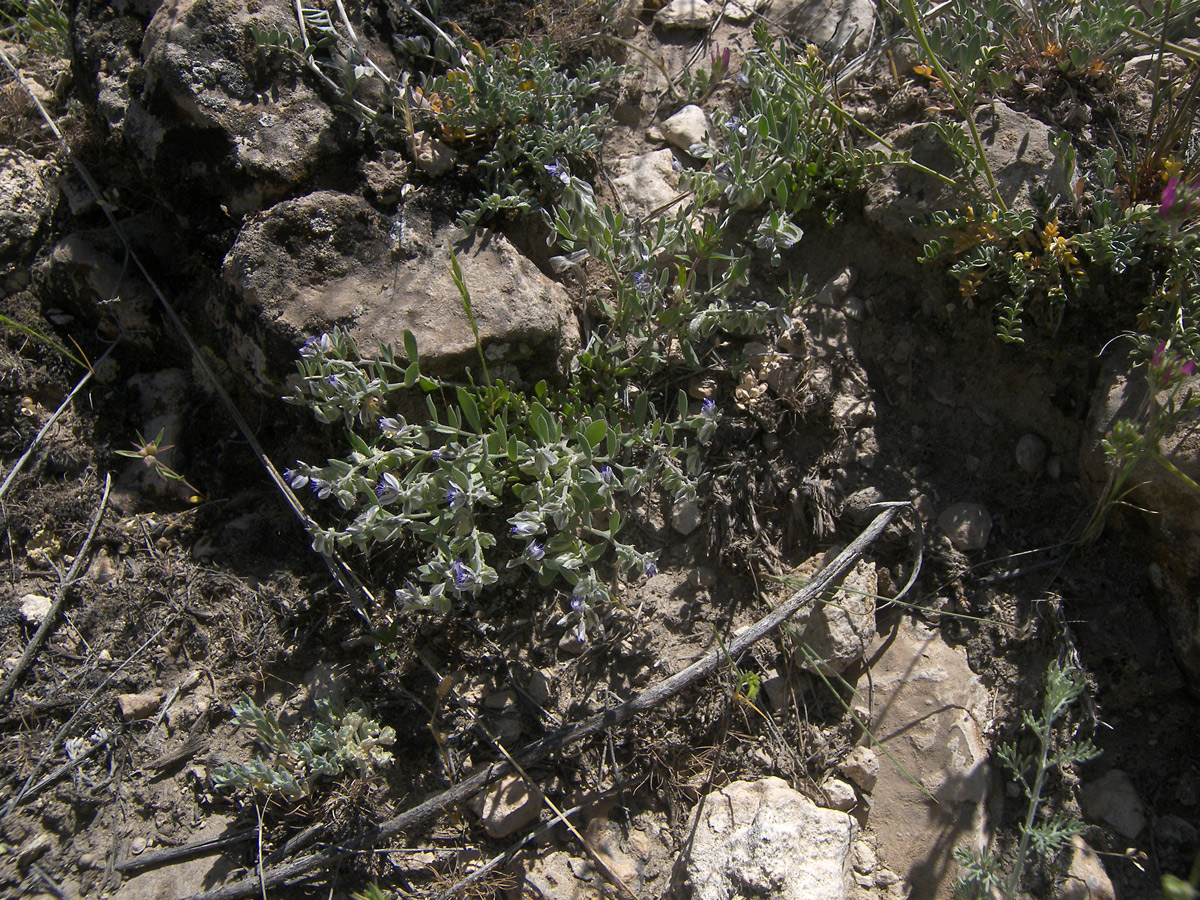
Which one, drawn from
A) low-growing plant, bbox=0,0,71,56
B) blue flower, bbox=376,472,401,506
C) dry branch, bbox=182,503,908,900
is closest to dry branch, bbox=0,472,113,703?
dry branch, bbox=182,503,908,900

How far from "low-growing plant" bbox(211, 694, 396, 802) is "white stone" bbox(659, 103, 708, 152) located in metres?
2.98

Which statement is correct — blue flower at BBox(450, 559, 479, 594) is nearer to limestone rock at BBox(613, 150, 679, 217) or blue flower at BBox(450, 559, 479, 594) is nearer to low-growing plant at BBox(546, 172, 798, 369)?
low-growing plant at BBox(546, 172, 798, 369)

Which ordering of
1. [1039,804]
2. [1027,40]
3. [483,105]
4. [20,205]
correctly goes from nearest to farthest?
[1039,804] → [483,105] → [1027,40] → [20,205]

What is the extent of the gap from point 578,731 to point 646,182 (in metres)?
2.52

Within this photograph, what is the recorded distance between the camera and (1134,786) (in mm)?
2639

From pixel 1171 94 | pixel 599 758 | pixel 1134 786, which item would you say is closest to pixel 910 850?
pixel 1134 786

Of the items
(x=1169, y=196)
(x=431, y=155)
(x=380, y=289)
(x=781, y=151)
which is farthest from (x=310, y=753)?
(x=1169, y=196)

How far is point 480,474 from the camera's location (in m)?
2.87

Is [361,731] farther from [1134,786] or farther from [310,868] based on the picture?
[1134,786]

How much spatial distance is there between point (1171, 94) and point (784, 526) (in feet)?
7.36

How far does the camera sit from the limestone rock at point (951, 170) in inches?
123

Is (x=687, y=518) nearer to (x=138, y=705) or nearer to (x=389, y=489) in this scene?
(x=389, y=489)

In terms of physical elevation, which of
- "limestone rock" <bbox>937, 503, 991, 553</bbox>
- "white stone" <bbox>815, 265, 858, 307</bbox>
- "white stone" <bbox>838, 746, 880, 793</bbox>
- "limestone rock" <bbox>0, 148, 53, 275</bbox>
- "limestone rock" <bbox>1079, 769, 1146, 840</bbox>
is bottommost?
"white stone" <bbox>838, 746, 880, 793</bbox>

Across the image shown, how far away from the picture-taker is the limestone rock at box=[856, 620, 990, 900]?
8.45 feet
